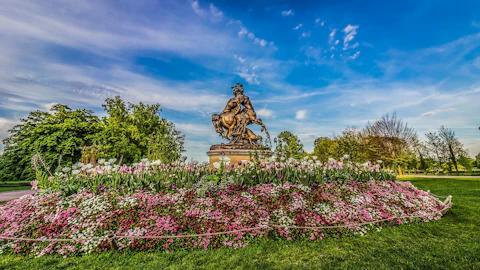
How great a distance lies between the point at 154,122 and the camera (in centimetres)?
3434

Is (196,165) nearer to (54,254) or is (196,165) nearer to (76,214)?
(76,214)

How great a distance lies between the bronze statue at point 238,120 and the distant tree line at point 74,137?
12.0 m

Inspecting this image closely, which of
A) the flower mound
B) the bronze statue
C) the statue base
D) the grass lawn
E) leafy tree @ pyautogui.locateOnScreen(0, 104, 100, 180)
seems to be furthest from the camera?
leafy tree @ pyautogui.locateOnScreen(0, 104, 100, 180)

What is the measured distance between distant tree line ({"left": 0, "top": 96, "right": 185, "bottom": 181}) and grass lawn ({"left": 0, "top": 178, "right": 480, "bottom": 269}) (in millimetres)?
20117

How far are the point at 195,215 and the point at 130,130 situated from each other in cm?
2825

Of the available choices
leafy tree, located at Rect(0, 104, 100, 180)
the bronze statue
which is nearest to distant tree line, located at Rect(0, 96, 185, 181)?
leafy tree, located at Rect(0, 104, 100, 180)

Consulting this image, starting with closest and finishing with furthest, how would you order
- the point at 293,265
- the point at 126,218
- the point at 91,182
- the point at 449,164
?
the point at 293,265 < the point at 126,218 < the point at 91,182 < the point at 449,164

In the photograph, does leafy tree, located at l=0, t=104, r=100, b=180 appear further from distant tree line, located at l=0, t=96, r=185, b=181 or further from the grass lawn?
the grass lawn

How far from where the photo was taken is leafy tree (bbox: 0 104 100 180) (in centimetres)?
2652

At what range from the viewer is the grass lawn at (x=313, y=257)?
13.0 ft

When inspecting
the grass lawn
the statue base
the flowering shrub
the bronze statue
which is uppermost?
the bronze statue

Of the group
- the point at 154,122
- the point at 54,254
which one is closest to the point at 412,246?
the point at 54,254

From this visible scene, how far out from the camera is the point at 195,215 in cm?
536

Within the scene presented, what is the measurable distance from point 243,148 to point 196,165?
5.03 meters
